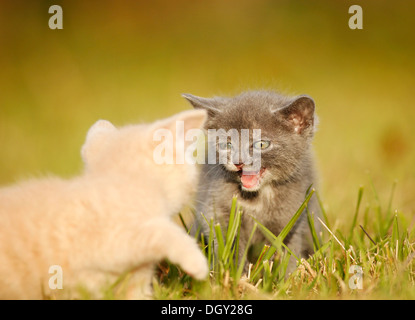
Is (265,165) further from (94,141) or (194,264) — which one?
(194,264)

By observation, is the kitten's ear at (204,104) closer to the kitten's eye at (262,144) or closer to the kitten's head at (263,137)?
the kitten's head at (263,137)

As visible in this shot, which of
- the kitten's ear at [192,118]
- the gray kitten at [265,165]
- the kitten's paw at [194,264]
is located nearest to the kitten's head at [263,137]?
the gray kitten at [265,165]

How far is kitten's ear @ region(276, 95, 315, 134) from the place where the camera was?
1.81 meters

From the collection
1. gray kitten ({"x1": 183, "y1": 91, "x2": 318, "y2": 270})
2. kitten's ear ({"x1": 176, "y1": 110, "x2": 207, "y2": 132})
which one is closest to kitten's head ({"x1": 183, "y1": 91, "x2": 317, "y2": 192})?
gray kitten ({"x1": 183, "y1": 91, "x2": 318, "y2": 270})

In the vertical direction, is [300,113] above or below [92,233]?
above

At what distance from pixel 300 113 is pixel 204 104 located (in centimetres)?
36

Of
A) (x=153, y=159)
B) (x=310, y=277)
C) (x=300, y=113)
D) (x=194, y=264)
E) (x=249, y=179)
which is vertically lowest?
(x=310, y=277)

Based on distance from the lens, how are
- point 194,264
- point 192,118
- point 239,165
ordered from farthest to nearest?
1. point 239,165
2. point 192,118
3. point 194,264

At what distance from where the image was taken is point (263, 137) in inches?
73.1

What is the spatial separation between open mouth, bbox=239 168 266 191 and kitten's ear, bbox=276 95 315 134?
21 centimetres

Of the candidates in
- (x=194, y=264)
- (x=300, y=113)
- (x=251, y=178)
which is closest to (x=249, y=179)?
(x=251, y=178)

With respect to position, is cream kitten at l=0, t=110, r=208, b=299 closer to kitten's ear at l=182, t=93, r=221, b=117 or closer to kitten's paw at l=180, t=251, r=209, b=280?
kitten's paw at l=180, t=251, r=209, b=280
